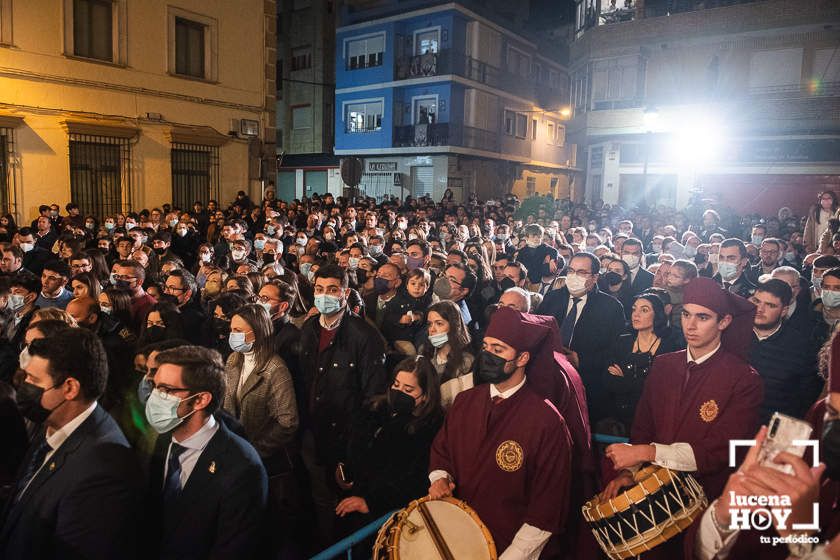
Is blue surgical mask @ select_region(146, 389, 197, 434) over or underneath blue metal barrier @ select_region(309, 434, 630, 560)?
over

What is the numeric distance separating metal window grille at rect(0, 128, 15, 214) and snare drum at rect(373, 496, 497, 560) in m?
16.0

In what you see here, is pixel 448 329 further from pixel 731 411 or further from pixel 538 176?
pixel 538 176

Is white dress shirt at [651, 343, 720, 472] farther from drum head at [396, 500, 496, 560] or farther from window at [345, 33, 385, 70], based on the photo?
window at [345, 33, 385, 70]

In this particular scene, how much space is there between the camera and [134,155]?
1725 cm

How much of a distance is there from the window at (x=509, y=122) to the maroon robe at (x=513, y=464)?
33276 millimetres

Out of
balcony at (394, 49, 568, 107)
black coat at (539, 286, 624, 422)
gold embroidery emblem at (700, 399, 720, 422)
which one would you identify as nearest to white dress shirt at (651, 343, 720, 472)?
gold embroidery emblem at (700, 399, 720, 422)

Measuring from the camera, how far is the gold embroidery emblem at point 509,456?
3.10 m

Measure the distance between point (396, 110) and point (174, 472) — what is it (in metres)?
31.3

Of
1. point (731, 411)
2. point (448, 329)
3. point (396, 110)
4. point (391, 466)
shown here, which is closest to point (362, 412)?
point (391, 466)

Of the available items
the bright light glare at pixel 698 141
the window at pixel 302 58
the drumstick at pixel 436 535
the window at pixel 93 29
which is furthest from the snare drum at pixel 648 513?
the window at pixel 302 58

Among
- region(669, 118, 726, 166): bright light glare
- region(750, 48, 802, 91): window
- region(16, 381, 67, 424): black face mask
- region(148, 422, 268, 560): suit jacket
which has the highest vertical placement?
region(750, 48, 802, 91): window

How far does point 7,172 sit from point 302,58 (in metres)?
23.4

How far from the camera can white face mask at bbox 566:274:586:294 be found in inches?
239

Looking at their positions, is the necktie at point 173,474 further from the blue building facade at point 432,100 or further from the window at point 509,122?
the window at point 509,122
